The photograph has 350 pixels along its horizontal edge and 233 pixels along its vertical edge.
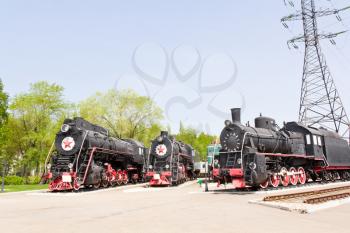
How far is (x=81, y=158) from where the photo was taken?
78.1ft

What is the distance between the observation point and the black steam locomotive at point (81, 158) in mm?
22672

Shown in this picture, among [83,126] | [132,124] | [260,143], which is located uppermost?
[132,124]

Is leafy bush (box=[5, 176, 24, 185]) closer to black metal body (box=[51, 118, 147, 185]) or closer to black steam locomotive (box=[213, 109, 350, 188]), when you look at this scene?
black metal body (box=[51, 118, 147, 185])

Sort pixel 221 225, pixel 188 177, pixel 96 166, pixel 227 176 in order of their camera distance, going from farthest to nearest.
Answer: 1. pixel 188 177
2. pixel 96 166
3. pixel 227 176
4. pixel 221 225

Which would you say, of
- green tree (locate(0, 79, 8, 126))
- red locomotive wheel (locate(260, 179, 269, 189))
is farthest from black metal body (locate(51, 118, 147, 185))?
green tree (locate(0, 79, 8, 126))

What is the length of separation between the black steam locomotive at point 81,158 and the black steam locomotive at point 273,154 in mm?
8726

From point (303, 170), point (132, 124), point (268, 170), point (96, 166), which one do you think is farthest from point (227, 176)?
point (132, 124)

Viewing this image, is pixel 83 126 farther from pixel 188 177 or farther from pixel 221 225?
pixel 221 225

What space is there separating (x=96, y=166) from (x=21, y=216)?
13.2m

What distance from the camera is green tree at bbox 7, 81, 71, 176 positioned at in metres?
46.0

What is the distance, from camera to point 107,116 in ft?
172

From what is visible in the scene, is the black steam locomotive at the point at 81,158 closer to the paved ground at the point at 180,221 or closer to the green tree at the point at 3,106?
Answer: the paved ground at the point at 180,221

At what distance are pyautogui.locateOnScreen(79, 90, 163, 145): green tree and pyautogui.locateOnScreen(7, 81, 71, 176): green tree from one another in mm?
4111

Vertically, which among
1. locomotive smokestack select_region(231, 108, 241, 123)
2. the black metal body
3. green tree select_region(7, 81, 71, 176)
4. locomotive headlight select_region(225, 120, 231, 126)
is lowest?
the black metal body
